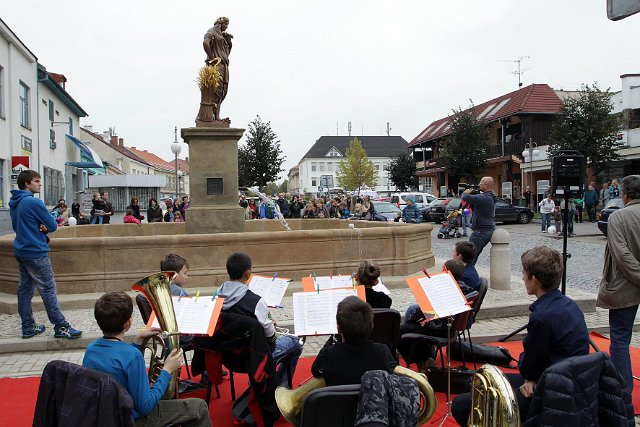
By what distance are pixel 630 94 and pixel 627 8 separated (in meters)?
34.5

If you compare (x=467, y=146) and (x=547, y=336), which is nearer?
(x=547, y=336)

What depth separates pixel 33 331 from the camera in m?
6.91

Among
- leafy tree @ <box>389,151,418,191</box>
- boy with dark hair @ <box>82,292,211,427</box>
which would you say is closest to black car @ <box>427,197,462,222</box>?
boy with dark hair @ <box>82,292,211,427</box>

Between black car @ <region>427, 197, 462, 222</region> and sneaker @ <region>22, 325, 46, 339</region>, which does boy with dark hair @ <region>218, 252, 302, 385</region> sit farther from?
black car @ <region>427, 197, 462, 222</region>

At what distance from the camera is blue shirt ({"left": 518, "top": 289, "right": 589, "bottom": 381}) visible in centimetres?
342

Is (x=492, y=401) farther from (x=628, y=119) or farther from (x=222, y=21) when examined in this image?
(x=628, y=119)

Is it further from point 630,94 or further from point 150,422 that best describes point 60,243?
point 630,94

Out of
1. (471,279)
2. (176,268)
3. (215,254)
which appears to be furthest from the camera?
(215,254)

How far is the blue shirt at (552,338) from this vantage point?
3424mm

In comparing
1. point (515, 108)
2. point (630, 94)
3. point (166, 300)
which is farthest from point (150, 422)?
point (515, 108)

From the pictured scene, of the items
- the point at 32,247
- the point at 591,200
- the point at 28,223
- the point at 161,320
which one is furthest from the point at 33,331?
the point at 591,200

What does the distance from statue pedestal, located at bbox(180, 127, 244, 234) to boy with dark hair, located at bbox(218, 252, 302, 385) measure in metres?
7.32

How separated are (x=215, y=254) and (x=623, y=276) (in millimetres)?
6117

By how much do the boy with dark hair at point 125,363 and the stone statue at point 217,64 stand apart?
9213 mm
